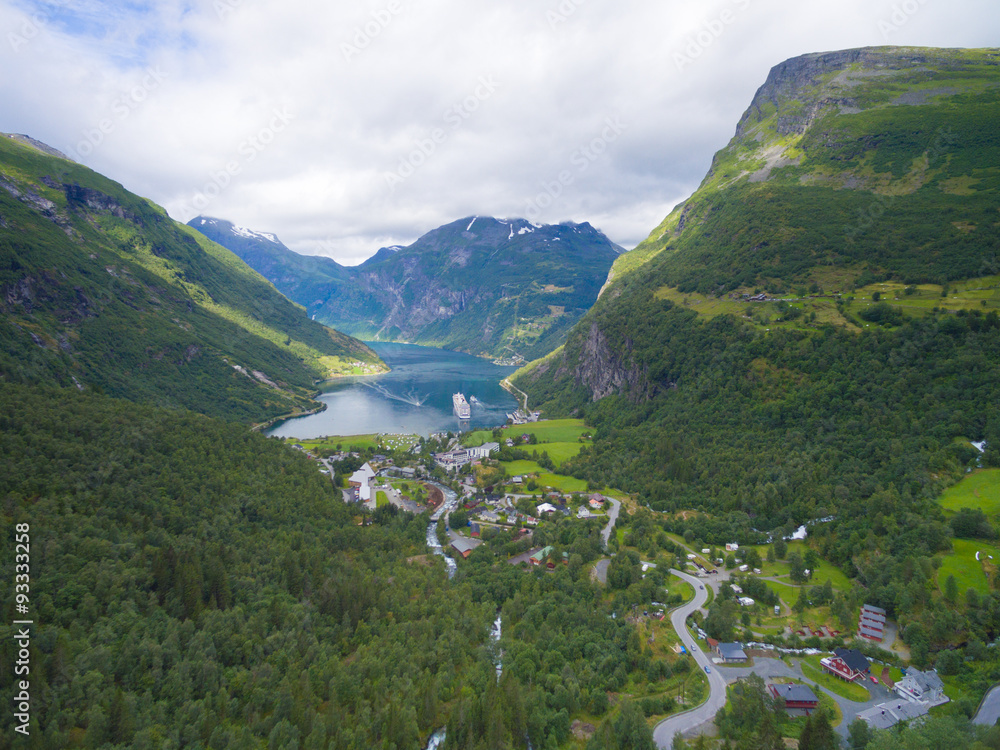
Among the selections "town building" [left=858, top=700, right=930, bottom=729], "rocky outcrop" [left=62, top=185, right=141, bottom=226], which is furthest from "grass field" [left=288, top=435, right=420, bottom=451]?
"rocky outcrop" [left=62, top=185, right=141, bottom=226]

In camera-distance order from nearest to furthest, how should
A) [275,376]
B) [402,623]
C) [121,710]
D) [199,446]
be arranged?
[121,710]
[402,623]
[199,446]
[275,376]

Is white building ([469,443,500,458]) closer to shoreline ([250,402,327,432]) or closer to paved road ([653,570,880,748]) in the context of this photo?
paved road ([653,570,880,748])

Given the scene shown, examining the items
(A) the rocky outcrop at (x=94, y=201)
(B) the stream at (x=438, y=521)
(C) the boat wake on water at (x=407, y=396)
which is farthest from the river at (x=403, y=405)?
(A) the rocky outcrop at (x=94, y=201)

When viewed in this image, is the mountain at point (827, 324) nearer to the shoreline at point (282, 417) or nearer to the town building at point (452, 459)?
the town building at point (452, 459)

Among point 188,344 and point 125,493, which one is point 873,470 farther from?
point 188,344

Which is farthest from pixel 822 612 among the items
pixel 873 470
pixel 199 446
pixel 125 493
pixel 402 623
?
pixel 199 446
